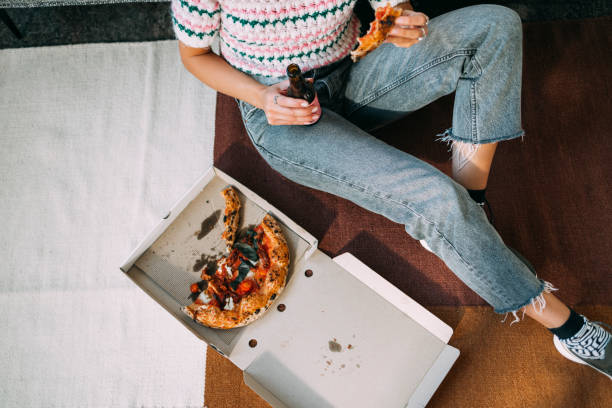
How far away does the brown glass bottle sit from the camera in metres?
0.84

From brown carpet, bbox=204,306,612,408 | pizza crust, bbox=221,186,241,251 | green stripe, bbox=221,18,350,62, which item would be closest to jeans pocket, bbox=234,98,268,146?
green stripe, bbox=221,18,350,62

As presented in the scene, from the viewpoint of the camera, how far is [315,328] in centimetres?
113

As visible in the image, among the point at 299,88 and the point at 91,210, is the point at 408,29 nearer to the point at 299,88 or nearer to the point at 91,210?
the point at 299,88

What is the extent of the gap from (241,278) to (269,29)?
0.66m

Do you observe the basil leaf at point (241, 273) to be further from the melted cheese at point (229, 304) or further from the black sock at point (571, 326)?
the black sock at point (571, 326)

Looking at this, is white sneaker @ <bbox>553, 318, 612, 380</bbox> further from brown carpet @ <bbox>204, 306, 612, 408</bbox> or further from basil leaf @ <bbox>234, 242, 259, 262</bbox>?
basil leaf @ <bbox>234, 242, 259, 262</bbox>

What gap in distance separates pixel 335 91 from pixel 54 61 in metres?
1.18

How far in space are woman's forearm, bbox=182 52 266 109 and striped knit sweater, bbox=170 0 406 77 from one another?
0.04 m

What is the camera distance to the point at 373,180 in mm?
916

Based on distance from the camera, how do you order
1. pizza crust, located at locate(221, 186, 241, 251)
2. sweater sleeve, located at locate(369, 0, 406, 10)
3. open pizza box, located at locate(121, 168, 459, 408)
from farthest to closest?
pizza crust, located at locate(221, 186, 241, 251) < open pizza box, located at locate(121, 168, 459, 408) < sweater sleeve, located at locate(369, 0, 406, 10)

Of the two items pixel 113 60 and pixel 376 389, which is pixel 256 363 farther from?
pixel 113 60

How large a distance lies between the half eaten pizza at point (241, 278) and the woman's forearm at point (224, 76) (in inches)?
13.0

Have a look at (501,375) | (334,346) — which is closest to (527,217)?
(501,375)

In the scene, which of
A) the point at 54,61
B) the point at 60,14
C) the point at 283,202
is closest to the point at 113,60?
the point at 54,61
